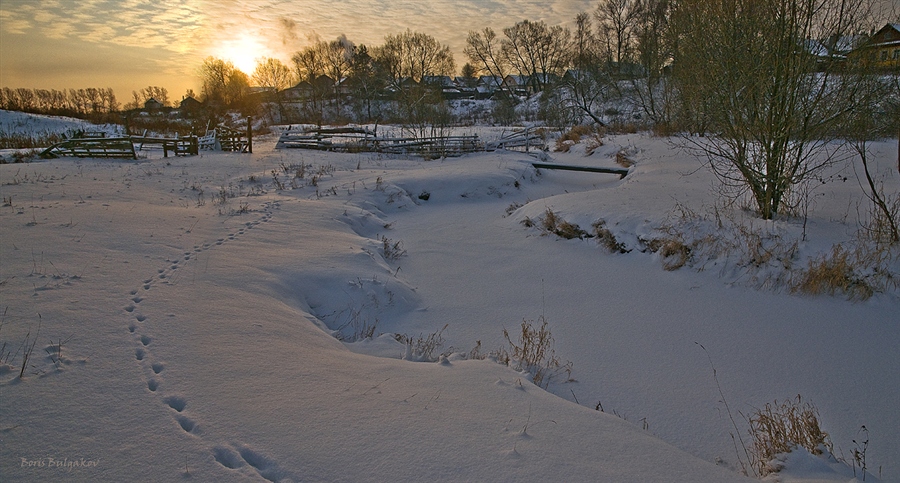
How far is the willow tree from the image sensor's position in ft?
21.7

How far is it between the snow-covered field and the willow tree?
894 mm

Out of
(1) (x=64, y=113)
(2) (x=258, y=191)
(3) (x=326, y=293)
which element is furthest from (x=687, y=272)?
(1) (x=64, y=113)

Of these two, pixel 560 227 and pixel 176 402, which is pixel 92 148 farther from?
pixel 176 402

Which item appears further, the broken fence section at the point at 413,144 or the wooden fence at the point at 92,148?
the broken fence section at the point at 413,144

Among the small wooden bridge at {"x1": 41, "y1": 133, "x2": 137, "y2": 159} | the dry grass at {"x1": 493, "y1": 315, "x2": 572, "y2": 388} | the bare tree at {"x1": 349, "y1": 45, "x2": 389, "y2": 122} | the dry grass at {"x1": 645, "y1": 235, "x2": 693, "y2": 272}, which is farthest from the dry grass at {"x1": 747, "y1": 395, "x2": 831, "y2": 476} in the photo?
the bare tree at {"x1": 349, "y1": 45, "x2": 389, "y2": 122}

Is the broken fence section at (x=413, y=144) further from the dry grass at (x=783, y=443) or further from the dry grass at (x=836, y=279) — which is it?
the dry grass at (x=783, y=443)

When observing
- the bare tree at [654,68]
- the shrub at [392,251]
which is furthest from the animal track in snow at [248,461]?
the bare tree at [654,68]

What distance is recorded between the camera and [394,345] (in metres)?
4.72

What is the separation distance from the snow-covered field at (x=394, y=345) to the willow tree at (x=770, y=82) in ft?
2.93

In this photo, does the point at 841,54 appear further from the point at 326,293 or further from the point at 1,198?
the point at 1,198

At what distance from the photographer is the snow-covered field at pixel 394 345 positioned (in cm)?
Result: 257

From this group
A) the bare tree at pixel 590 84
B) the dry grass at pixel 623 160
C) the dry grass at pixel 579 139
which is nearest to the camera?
the dry grass at pixel 623 160

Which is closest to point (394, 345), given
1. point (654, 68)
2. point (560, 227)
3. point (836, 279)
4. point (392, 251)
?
point (392, 251)

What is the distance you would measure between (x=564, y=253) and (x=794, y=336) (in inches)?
145
